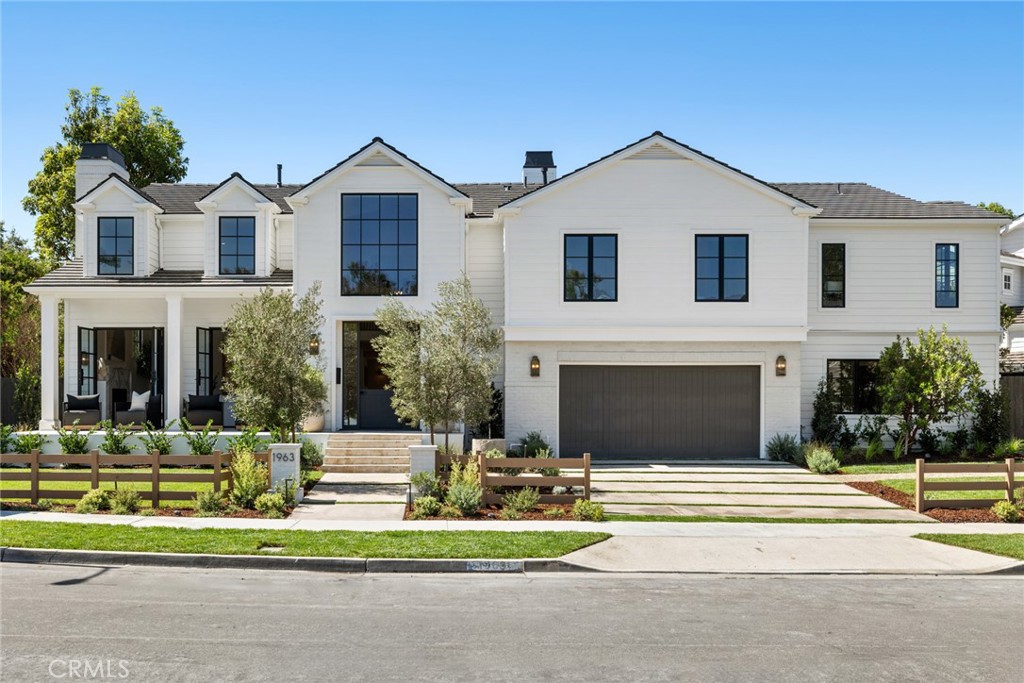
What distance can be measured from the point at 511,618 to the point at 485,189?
18.8m

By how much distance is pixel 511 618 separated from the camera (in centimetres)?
769

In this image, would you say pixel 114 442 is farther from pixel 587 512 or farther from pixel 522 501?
pixel 587 512

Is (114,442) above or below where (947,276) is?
below

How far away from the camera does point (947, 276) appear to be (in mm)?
21078

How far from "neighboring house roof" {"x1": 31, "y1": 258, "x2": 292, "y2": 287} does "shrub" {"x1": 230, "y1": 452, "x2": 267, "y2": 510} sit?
778 cm

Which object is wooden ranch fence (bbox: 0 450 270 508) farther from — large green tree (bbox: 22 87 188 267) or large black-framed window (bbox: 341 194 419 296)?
large green tree (bbox: 22 87 188 267)

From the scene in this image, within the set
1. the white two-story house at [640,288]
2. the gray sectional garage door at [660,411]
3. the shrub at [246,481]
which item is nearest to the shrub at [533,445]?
the white two-story house at [640,288]

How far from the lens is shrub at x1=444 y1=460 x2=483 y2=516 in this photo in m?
13.0

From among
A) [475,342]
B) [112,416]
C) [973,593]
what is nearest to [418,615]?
[973,593]

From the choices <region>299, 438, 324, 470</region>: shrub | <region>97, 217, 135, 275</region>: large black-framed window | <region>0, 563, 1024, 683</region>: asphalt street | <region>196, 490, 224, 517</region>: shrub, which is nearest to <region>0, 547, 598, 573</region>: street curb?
<region>0, 563, 1024, 683</region>: asphalt street

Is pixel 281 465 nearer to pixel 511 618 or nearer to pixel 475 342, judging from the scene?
pixel 475 342

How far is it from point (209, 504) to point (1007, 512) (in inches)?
539

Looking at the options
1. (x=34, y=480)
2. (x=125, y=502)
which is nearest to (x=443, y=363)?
(x=125, y=502)

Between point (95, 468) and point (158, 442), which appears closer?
point (95, 468)
